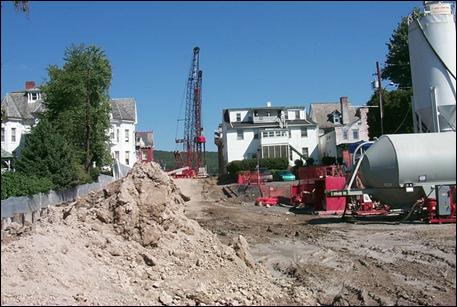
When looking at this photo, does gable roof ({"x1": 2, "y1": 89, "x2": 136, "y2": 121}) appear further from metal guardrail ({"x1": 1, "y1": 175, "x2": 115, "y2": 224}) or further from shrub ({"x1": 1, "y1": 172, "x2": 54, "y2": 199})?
shrub ({"x1": 1, "y1": 172, "x2": 54, "y2": 199})

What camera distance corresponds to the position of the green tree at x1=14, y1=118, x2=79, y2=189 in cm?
3234

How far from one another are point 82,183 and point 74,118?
14757 mm

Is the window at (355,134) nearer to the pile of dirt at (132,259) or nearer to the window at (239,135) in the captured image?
the window at (239,135)

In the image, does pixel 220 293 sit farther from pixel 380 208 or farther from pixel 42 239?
pixel 380 208

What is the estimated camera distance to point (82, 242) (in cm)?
1245

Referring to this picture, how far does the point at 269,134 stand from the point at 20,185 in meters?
51.4

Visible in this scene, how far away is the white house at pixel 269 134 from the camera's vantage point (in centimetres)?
7488

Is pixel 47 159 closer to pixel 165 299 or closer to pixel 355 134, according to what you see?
pixel 165 299

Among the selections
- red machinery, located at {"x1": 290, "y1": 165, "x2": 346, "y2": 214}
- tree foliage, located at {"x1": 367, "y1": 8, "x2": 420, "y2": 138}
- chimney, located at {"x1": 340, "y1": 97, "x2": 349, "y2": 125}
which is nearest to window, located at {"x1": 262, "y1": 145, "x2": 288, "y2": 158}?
chimney, located at {"x1": 340, "y1": 97, "x2": 349, "y2": 125}

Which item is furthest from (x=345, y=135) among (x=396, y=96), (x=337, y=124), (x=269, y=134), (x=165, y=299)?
(x=165, y=299)

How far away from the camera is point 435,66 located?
78.8ft

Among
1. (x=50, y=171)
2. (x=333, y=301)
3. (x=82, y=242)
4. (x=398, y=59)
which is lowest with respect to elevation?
(x=333, y=301)

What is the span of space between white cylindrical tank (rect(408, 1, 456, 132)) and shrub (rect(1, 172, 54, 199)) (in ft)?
59.0

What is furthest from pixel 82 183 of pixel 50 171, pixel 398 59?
pixel 398 59
